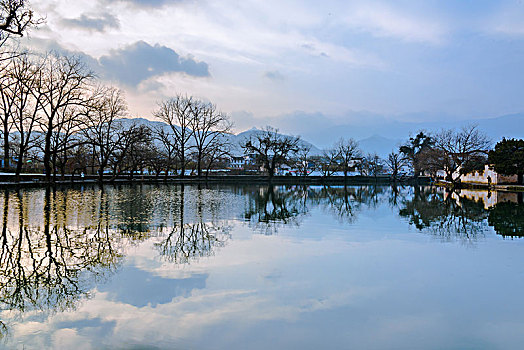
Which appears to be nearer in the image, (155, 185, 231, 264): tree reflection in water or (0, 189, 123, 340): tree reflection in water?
(0, 189, 123, 340): tree reflection in water

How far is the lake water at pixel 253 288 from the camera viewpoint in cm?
416

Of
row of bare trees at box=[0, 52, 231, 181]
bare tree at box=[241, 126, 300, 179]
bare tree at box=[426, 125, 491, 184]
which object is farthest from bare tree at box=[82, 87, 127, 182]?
bare tree at box=[426, 125, 491, 184]

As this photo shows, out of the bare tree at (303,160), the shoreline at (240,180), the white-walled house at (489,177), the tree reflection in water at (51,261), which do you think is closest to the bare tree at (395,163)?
the shoreline at (240,180)

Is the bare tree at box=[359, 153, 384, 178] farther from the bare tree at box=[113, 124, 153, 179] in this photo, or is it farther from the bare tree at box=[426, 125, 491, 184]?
the bare tree at box=[113, 124, 153, 179]

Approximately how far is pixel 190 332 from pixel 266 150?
5365cm

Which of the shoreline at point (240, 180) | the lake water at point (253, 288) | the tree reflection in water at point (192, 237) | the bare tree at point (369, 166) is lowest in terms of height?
the lake water at point (253, 288)

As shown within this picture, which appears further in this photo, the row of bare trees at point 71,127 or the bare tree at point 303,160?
the bare tree at point 303,160

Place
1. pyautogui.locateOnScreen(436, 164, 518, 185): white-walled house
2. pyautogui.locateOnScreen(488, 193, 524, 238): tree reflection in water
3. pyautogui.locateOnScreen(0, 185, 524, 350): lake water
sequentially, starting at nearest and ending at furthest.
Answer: pyautogui.locateOnScreen(0, 185, 524, 350): lake water → pyautogui.locateOnScreen(488, 193, 524, 238): tree reflection in water → pyautogui.locateOnScreen(436, 164, 518, 185): white-walled house

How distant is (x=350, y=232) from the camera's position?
36.4 feet

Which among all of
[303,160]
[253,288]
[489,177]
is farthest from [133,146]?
[489,177]

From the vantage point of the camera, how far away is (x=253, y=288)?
18.9ft

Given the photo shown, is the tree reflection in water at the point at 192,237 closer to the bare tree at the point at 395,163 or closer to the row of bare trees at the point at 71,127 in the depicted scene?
the row of bare trees at the point at 71,127

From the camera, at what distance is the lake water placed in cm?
416

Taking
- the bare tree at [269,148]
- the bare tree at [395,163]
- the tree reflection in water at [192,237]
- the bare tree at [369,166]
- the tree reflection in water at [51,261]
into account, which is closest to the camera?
the tree reflection in water at [51,261]
